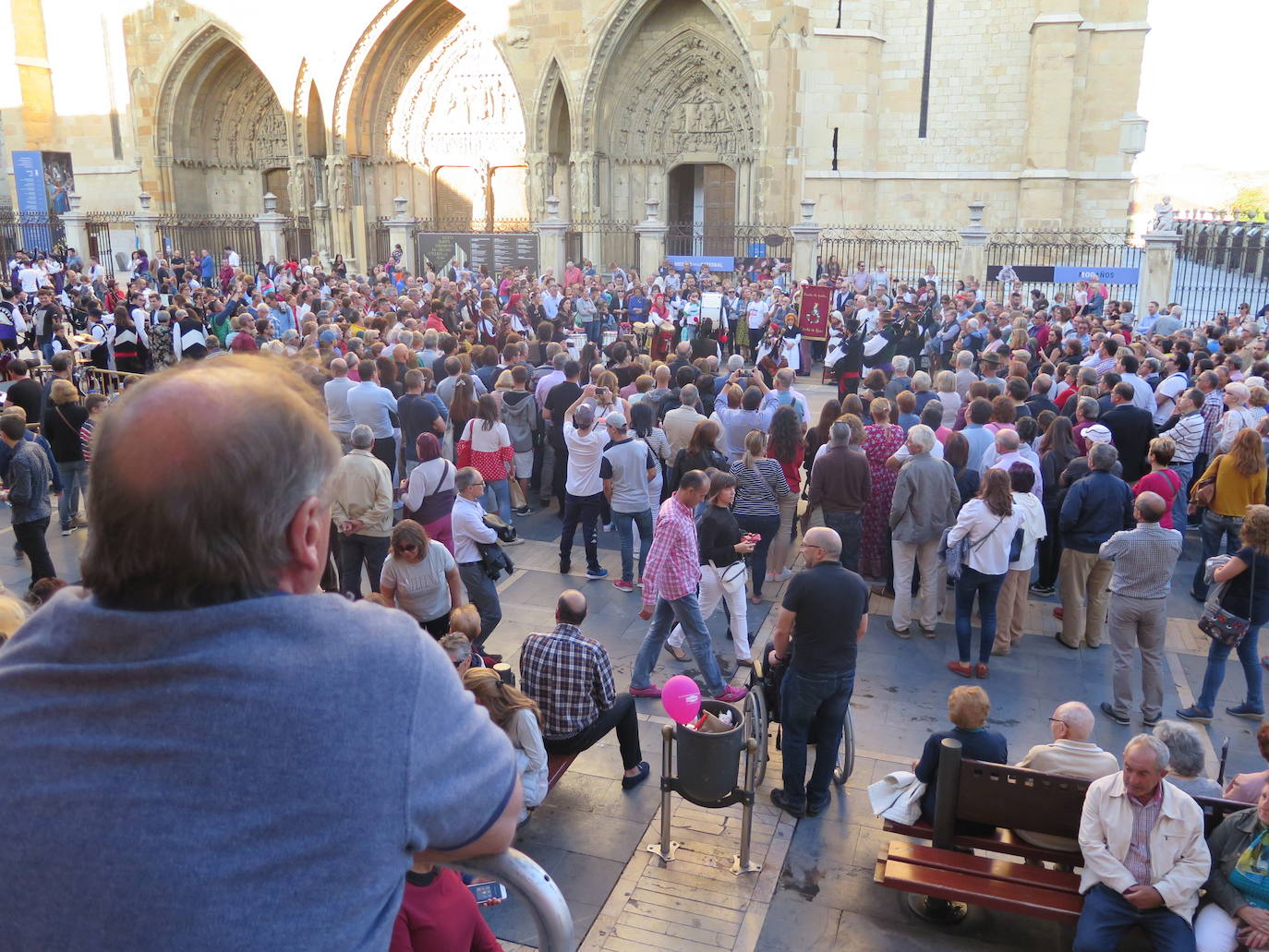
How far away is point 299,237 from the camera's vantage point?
100 feet

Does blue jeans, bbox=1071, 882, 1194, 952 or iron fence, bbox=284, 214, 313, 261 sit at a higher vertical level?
iron fence, bbox=284, 214, 313, 261

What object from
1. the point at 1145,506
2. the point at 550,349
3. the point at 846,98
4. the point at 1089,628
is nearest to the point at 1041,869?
the point at 1145,506

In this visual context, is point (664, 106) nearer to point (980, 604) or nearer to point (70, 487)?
point (70, 487)

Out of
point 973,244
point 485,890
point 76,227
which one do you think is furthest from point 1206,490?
point 76,227

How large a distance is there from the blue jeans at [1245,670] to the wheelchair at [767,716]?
2566 millimetres

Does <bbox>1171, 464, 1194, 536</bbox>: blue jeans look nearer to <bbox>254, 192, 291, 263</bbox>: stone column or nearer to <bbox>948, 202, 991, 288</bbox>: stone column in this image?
<bbox>948, 202, 991, 288</bbox>: stone column

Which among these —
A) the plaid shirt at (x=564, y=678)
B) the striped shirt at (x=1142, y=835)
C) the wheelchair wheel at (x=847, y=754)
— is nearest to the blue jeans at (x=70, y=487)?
the plaid shirt at (x=564, y=678)

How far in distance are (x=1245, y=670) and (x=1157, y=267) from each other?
14.9 m

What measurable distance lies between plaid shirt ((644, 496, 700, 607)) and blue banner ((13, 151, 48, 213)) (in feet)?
104

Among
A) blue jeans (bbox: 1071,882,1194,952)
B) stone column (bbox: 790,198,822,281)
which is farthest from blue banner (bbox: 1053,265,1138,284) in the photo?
blue jeans (bbox: 1071,882,1194,952)

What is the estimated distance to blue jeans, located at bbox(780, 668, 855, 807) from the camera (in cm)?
515

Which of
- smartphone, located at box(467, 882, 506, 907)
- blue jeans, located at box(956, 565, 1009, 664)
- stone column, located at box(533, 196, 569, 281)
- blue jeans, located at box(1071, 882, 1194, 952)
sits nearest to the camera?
smartphone, located at box(467, 882, 506, 907)

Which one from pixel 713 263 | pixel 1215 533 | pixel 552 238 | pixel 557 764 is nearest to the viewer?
pixel 557 764

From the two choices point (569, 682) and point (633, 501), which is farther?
point (633, 501)
